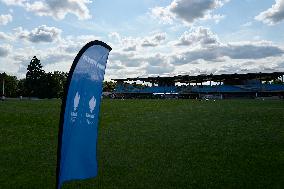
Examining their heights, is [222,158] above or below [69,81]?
below

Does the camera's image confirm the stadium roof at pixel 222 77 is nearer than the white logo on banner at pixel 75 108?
No

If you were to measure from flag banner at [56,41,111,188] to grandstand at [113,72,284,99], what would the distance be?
87.0 meters

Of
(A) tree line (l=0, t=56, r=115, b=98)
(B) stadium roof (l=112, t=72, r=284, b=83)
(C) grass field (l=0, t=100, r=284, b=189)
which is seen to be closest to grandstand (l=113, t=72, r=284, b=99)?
(B) stadium roof (l=112, t=72, r=284, b=83)

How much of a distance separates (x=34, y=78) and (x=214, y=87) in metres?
48.4

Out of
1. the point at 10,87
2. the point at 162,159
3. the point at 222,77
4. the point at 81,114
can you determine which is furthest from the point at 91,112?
the point at 10,87

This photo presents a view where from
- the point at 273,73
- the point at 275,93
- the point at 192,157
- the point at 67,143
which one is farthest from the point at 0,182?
the point at 275,93

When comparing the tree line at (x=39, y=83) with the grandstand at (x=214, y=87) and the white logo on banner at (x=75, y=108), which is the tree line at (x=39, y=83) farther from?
the white logo on banner at (x=75, y=108)

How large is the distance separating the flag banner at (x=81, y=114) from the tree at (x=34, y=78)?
322 ft

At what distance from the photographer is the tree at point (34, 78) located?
327ft

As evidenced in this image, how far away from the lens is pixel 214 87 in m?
104

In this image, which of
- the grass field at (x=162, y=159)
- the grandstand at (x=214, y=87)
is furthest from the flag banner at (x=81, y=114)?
the grandstand at (x=214, y=87)

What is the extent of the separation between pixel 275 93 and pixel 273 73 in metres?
13.4

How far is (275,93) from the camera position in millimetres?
98375

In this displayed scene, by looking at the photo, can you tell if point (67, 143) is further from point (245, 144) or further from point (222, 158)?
point (245, 144)
